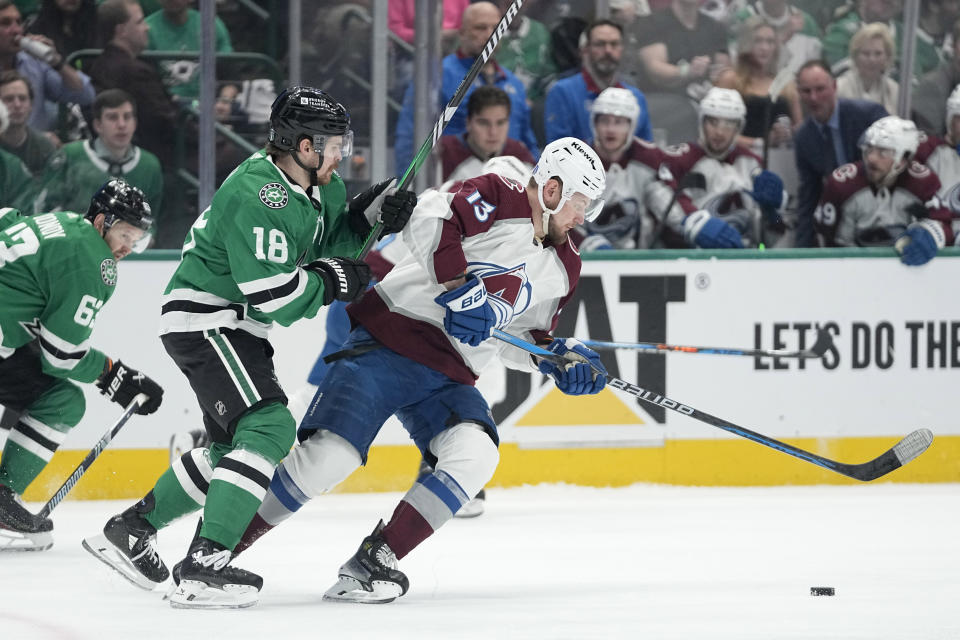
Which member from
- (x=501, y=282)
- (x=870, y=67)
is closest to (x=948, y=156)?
(x=870, y=67)

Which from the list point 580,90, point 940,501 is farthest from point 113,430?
point 940,501

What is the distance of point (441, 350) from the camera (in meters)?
3.49

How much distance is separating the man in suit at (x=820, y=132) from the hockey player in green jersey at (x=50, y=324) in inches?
110

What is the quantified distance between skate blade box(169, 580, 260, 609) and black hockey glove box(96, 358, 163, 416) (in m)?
1.11

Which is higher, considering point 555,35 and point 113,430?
point 555,35

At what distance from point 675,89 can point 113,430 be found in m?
2.69

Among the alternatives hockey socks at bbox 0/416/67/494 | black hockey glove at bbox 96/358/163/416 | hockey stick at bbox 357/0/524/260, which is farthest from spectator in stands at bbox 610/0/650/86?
hockey socks at bbox 0/416/67/494

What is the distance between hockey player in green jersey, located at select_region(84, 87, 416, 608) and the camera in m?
3.11

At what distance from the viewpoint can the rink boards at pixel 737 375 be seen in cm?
523

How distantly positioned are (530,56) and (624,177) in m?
0.63

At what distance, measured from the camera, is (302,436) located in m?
3.38

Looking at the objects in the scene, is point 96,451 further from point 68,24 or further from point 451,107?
point 68,24

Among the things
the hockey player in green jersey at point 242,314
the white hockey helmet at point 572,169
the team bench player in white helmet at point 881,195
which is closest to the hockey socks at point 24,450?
the hockey player in green jersey at point 242,314

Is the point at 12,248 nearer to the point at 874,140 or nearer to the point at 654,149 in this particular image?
the point at 654,149
